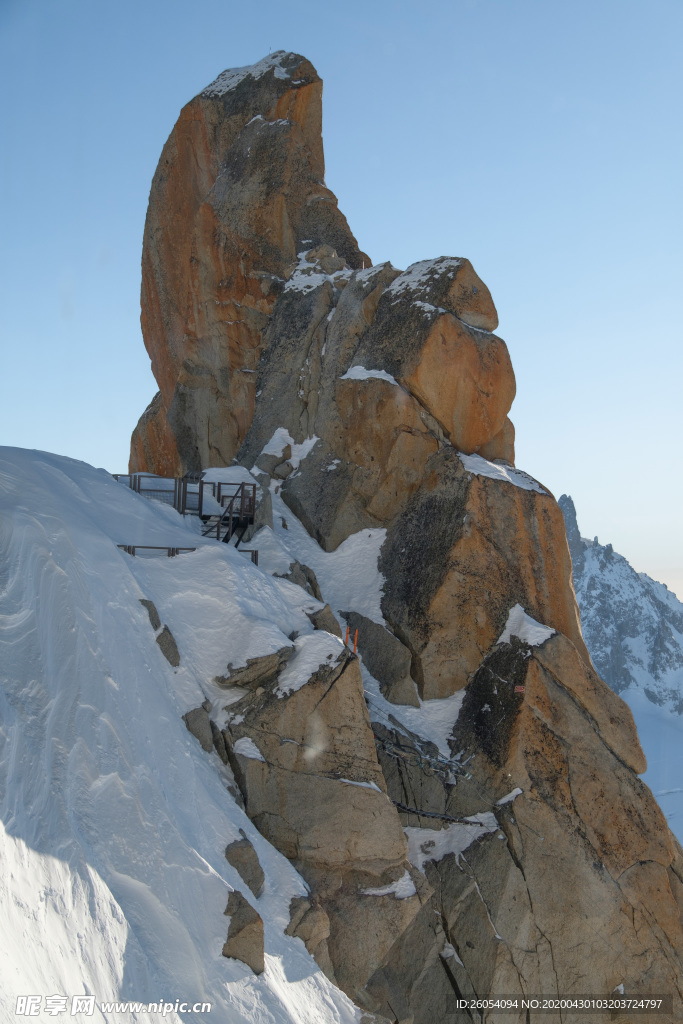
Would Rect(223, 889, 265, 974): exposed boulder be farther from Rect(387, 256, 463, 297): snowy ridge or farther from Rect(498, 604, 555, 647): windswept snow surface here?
Rect(387, 256, 463, 297): snowy ridge

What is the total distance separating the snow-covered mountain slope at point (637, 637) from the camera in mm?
124269

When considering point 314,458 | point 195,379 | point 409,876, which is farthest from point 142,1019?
point 195,379

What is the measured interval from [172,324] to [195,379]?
15.4 ft

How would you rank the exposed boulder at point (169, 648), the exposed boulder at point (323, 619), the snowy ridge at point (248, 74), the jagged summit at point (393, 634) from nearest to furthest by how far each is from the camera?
the jagged summit at point (393, 634) < the exposed boulder at point (169, 648) < the exposed boulder at point (323, 619) < the snowy ridge at point (248, 74)

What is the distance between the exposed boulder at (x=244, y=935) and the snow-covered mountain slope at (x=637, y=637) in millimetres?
105381

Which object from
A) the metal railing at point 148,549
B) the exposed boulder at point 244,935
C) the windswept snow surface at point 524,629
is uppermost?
the windswept snow surface at point 524,629

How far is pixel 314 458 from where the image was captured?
30.9m

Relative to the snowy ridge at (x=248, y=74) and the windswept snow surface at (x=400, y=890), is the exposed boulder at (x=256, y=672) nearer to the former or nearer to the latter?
the windswept snow surface at (x=400, y=890)

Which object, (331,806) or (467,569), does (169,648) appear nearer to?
(331,806)

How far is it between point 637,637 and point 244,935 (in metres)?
144

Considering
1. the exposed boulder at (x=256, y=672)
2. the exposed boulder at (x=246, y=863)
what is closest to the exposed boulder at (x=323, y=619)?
the exposed boulder at (x=256, y=672)

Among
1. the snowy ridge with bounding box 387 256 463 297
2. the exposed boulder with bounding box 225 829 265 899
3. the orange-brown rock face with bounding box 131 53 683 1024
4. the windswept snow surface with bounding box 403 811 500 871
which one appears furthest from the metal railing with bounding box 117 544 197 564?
the snowy ridge with bounding box 387 256 463 297

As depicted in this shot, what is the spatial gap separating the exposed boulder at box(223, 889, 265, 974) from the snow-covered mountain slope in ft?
346

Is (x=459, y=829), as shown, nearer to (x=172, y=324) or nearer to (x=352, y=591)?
(x=352, y=591)
